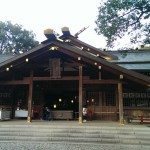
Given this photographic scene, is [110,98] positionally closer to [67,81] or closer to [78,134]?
[67,81]

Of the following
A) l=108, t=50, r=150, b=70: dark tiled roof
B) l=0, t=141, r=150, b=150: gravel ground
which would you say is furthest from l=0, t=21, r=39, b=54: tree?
l=0, t=141, r=150, b=150: gravel ground

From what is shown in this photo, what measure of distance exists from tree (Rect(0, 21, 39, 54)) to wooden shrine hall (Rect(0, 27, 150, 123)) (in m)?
27.7

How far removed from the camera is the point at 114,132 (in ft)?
37.9

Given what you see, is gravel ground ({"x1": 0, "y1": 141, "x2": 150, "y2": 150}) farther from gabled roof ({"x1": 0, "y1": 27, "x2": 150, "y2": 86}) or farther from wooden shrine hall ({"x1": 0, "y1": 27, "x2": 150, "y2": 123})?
gabled roof ({"x1": 0, "y1": 27, "x2": 150, "y2": 86})

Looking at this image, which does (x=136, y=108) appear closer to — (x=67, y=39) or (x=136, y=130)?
(x=136, y=130)

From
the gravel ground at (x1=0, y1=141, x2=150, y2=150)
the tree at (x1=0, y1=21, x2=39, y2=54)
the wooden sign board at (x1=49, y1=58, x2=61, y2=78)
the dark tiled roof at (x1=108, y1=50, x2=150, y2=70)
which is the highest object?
the tree at (x1=0, y1=21, x2=39, y2=54)

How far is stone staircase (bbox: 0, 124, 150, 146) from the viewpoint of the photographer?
10891 mm

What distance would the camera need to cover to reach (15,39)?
4719 cm

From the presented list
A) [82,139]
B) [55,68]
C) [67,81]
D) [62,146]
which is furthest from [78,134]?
[67,81]

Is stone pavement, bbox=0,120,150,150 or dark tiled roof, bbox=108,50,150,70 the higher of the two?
dark tiled roof, bbox=108,50,150,70

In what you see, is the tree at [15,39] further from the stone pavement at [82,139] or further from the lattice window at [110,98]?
the stone pavement at [82,139]

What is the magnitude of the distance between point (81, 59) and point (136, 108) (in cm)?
664

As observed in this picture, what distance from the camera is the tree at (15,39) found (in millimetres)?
46750

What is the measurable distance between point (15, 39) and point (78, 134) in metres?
39.2
